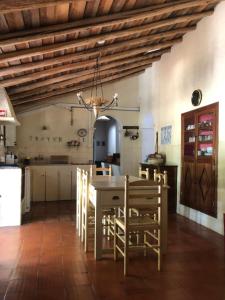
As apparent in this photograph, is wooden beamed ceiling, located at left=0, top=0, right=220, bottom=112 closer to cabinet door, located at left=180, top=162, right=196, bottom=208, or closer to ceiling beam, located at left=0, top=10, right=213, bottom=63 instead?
ceiling beam, located at left=0, top=10, right=213, bottom=63

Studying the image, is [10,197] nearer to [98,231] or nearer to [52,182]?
[98,231]

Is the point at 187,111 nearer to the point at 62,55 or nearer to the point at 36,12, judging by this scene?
the point at 62,55

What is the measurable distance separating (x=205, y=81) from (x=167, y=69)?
187 centimetres

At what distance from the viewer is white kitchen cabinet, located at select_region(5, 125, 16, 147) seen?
7078 mm

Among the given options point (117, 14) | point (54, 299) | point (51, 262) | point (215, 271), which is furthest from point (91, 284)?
point (117, 14)

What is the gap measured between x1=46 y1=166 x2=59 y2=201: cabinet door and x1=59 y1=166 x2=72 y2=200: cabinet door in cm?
11

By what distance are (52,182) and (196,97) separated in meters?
4.22

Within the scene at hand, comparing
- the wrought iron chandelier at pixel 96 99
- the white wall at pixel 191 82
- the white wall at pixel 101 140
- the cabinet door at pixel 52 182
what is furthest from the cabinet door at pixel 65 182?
the white wall at pixel 101 140

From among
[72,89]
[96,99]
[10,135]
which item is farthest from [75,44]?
[10,135]

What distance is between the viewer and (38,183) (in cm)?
738

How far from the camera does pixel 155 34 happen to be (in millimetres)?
5129

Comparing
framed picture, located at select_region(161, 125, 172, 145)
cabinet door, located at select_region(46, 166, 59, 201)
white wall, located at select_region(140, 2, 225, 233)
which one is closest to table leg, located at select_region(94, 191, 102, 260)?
white wall, located at select_region(140, 2, 225, 233)

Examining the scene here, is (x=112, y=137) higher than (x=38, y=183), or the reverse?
(x=112, y=137)

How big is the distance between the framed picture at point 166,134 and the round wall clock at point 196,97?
4.04 ft
